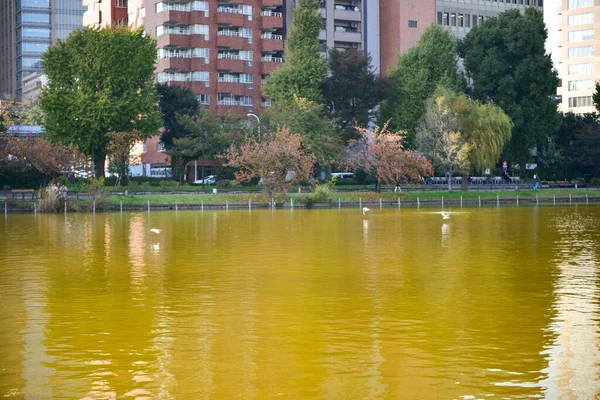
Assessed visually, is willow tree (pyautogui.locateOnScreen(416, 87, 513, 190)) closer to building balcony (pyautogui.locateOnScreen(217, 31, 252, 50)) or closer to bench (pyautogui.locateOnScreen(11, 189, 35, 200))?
bench (pyautogui.locateOnScreen(11, 189, 35, 200))

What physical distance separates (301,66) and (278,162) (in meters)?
25.9

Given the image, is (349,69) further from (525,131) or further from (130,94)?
(130,94)

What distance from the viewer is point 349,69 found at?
11100cm

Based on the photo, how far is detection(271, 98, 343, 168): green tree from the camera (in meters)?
96.4

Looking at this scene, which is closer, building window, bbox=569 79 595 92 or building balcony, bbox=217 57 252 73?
building balcony, bbox=217 57 252 73

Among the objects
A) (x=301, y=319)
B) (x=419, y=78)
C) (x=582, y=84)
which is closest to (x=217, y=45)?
(x=419, y=78)

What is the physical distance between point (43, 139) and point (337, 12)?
224 ft

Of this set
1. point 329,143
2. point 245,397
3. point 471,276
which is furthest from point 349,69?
point 245,397

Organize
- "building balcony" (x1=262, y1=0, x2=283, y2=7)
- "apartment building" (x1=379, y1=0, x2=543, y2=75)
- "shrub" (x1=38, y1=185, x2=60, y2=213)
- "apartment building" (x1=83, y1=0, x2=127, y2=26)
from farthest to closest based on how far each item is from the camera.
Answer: "apartment building" (x1=379, y1=0, x2=543, y2=75) → "apartment building" (x1=83, y1=0, x2=127, y2=26) → "building balcony" (x1=262, y1=0, x2=283, y2=7) → "shrub" (x1=38, y1=185, x2=60, y2=213)

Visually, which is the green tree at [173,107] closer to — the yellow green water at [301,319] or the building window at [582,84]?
the yellow green water at [301,319]

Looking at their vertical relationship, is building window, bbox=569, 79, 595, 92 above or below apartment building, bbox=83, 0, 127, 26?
below

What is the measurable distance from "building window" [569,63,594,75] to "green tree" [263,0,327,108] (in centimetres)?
9072

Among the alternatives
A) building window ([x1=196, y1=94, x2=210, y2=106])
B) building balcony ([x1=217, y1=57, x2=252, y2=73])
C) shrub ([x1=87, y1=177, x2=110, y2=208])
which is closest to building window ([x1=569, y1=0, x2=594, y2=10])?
building balcony ([x1=217, y1=57, x2=252, y2=73])

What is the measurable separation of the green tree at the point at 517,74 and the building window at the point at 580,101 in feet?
260
